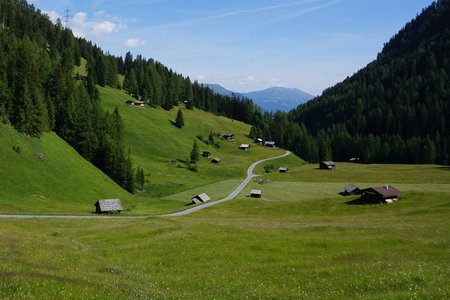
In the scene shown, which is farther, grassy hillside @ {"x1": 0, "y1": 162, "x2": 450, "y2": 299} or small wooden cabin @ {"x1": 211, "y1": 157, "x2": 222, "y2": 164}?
small wooden cabin @ {"x1": 211, "y1": 157, "x2": 222, "y2": 164}

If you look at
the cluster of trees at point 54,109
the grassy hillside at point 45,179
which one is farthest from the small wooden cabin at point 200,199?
the cluster of trees at point 54,109

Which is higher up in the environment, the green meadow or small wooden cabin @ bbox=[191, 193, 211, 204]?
the green meadow

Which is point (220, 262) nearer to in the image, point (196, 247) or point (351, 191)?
point (196, 247)

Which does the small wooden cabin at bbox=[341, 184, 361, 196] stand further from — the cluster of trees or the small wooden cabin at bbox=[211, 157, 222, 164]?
the small wooden cabin at bbox=[211, 157, 222, 164]

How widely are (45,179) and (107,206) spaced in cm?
1720

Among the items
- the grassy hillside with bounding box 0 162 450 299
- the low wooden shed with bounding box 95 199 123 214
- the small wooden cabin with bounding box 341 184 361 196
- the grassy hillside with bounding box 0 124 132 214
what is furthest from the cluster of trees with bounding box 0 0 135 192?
the small wooden cabin with bounding box 341 184 361 196

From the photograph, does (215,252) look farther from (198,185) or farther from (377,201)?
(198,185)

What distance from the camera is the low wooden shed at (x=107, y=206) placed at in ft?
255

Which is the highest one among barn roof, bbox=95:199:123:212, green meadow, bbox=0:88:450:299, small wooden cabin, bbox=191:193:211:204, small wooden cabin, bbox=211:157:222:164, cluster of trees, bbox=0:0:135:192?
cluster of trees, bbox=0:0:135:192

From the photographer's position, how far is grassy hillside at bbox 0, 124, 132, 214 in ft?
248

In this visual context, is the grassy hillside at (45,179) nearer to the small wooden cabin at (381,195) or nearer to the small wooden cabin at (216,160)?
the small wooden cabin at (381,195)

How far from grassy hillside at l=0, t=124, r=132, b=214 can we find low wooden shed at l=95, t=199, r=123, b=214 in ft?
5.75

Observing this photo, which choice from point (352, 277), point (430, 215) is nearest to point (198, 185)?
point (430, 215)

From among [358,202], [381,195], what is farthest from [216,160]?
[381,195]
